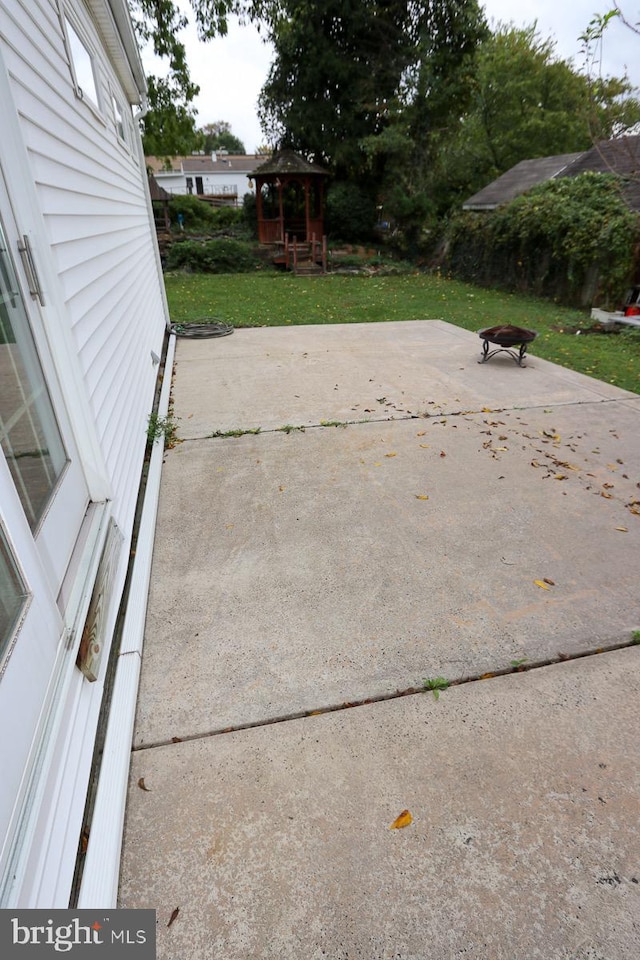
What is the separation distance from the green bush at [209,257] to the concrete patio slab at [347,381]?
1055 centimetres

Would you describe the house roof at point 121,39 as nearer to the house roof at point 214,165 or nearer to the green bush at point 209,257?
the green bush at point 209,257

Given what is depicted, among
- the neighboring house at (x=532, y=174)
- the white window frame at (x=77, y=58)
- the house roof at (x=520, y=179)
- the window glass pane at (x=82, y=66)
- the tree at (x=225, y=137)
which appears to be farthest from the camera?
the tree at (x=225, y=137)

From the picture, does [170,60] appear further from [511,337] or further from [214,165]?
[214,165]

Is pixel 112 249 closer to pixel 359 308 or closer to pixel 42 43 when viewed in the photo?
pixel 42 43

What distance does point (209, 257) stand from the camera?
16922 mm

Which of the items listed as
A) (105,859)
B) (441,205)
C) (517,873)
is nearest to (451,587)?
(517,873)

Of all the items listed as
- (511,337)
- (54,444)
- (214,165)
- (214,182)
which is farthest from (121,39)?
(214,165)

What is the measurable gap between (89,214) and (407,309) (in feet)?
27.0

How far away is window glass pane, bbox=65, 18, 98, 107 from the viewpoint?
3.14m

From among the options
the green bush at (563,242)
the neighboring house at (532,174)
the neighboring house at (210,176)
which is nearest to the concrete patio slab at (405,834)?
the green bush at (563,242)

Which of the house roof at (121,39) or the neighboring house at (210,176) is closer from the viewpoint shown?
the house roof at (121,39)

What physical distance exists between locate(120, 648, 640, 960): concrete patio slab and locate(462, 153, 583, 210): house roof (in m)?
17.2

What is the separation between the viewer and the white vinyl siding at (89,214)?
213 cm

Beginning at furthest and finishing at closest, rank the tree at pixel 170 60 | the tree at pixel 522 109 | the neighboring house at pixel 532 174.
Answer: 1. the tree at pixel 522 109
2. the tree at pixel 170 60
3. the neighboring house at pixel 532 174
